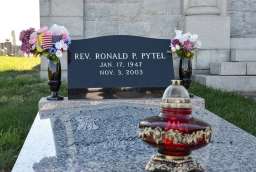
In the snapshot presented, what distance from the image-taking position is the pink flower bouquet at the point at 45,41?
17.3 ft

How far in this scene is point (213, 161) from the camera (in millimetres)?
2984

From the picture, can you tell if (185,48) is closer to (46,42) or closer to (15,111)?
(46,42)

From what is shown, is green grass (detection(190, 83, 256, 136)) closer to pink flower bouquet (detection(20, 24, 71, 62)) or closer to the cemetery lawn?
the cemetery lawn

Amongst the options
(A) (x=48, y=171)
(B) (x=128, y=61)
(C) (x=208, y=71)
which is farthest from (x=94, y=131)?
(C) (x=208, y=71)

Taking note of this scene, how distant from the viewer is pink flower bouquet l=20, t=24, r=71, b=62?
17.3 ft

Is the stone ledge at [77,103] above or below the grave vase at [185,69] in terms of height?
below

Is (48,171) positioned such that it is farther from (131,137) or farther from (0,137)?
(0,137)

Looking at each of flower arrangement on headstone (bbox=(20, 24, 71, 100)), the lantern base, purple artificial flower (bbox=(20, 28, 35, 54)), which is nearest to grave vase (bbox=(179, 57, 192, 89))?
flower arrangement on headstone (bbox=(20, 24, 71, 100))

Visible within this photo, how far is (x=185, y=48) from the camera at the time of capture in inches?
221

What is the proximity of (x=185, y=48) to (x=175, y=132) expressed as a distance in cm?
335

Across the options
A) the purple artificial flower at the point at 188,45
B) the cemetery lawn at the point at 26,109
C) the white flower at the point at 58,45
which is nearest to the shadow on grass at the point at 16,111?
the cemetery lawn at the point at 26,109

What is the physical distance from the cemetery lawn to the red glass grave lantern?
1.86 m

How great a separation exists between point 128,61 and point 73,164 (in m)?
2.92

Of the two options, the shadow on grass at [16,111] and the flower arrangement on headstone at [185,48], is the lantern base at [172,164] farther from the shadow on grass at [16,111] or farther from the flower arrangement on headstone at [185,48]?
the flower arrangement on headstone at [185,48]
